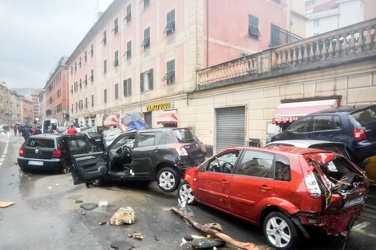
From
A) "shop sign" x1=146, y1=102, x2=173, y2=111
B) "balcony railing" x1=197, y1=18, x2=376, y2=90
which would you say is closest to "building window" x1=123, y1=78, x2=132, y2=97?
"shop sign" x1=146, y1=102, x2=173, y2=111

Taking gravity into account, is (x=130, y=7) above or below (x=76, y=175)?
above

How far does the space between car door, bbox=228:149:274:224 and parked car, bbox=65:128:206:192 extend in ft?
7.39

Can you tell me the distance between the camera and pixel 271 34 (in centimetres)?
1884

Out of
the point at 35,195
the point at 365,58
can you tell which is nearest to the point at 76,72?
the point at 35,195

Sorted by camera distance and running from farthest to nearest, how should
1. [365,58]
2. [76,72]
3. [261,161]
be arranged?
[76,72]
[365,58]
[261,161]

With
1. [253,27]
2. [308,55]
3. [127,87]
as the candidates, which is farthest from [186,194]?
[127,87]

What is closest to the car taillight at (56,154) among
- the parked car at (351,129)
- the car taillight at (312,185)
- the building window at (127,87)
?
the parked car at (351,129)

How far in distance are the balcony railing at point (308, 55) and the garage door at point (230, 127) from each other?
1.40 metres

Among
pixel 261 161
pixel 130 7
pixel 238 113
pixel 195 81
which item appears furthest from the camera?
pixel 130 7

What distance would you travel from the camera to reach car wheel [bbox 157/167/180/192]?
6453 mm

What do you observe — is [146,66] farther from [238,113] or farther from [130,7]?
[238,113]

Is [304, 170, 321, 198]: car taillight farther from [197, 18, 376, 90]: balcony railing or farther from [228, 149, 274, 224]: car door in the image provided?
[197, 18, 376, 90]: balcony railing

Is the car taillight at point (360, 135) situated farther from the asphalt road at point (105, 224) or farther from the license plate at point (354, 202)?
the license plate at point (354, 202)

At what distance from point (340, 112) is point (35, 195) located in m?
7.75
